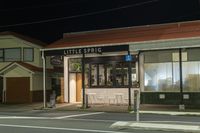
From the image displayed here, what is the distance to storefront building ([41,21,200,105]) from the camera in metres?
30.4

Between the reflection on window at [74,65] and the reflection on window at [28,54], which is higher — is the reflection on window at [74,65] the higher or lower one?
the lower one

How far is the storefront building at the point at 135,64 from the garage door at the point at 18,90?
483 cm

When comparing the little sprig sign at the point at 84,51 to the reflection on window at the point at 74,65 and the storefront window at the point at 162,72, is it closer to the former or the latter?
the storefront window at the point at 162,72

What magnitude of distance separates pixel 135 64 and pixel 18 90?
12.6m

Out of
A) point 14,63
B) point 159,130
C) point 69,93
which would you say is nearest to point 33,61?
point 14,63

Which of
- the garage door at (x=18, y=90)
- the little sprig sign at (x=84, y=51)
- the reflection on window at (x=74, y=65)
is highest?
the little sprig sign at (x=84, y=51)

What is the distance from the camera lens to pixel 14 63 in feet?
137

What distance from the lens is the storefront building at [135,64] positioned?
3042cm

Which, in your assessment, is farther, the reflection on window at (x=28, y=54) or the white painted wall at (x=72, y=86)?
the reflection on window at (x=28, y=54)

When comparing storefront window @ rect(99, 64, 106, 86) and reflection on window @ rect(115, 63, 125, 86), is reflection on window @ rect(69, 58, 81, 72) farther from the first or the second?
reflection on window @ rect(115, 63, 125, 86)

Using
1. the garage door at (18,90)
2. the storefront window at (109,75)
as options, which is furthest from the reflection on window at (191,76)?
the garage door at (18,90)

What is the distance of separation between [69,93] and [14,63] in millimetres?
6415

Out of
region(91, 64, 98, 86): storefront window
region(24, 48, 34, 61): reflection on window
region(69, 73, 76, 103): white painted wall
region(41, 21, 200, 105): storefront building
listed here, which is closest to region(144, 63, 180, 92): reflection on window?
region(41, 21, 200, 105): storefront building

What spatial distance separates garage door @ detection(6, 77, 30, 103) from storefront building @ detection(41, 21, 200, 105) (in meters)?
4.83
